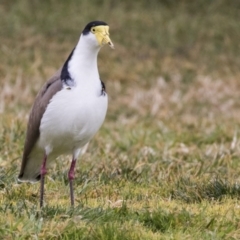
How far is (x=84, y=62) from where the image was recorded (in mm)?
6168

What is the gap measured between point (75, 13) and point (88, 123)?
12.5m

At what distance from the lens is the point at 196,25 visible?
18.2m

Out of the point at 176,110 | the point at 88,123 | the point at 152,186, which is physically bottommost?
the point at 176,110

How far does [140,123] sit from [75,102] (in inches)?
250

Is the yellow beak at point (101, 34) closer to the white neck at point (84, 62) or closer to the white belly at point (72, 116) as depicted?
the white neck at point (84, 62)

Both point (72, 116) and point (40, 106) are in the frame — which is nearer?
point (72, 116)

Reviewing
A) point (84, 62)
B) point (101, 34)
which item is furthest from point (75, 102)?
point (101, 34)

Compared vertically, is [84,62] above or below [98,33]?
below

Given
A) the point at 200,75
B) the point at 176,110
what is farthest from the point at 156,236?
the point at 200,75

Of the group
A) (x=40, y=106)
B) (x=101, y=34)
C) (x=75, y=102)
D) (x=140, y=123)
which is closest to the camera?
(x=75, y=102)

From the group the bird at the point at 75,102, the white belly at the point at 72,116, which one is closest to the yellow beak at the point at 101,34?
the bird at the point at 75,102

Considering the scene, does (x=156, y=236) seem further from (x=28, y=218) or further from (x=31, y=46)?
(x=31, y=46)

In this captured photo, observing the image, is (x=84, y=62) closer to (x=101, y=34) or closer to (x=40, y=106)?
(x=101, y=34)

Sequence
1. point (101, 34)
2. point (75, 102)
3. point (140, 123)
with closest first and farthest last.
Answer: point (75, 102)
point (101, 34)
point (140, 123)
